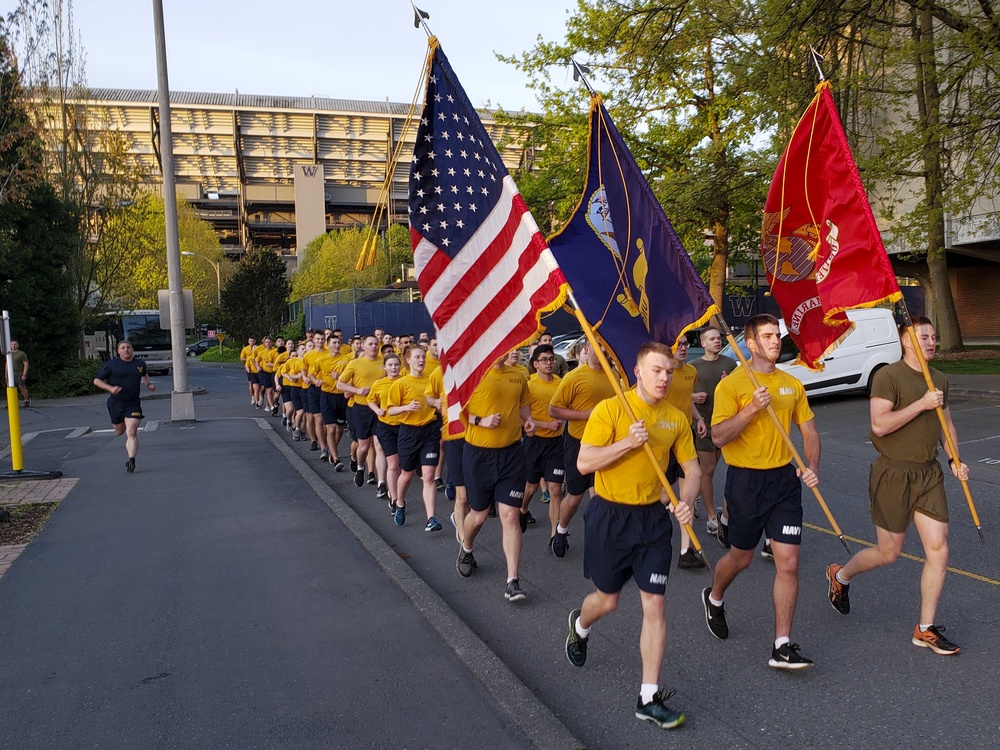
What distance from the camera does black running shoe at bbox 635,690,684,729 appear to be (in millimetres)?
4027

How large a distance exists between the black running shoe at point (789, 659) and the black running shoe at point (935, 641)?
70 centimetres

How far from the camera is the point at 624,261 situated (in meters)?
5.72

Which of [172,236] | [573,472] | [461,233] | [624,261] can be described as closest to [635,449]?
[624,261]

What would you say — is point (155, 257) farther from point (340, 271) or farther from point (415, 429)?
point (415, 429)

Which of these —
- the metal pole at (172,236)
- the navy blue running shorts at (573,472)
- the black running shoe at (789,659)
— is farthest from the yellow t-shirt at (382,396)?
the metal pole at (172,236)

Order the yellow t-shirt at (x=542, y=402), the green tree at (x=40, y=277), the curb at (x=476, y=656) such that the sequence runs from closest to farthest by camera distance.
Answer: the curb at (x=476, y=656) < the yellow t-shirt at (x=542, y=402) < the green tree at (x=40, y=277)

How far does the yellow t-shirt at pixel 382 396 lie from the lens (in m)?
8.74

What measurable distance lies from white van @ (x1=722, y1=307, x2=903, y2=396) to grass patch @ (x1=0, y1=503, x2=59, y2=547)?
449 inches

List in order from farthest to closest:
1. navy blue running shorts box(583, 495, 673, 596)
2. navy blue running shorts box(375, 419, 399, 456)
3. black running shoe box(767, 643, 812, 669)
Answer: navy blue running shorts box(375, 419, 399, 456), black running shoe box(767, 643, 812, 669), navy blue running shorts box(583, 495, 673, 596)

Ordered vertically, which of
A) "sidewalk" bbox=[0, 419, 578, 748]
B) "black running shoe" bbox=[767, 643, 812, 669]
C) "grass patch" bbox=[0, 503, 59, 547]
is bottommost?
"grass patch" bbox=[0, 503, 59, 547]

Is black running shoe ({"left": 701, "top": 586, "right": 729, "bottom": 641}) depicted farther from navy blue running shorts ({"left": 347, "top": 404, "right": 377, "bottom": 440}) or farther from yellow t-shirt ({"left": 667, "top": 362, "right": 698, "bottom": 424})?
navy blue running shorts ({"left": 347, "top": 404, "right": 377, "bottom": 440})

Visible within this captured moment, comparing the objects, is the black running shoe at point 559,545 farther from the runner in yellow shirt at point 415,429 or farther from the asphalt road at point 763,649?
the runner in yellow shirt at point 415,429

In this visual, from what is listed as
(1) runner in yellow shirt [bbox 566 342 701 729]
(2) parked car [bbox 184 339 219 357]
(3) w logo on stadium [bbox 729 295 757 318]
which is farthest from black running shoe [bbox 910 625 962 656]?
(2) parked car [bbox 184 339 219 357]

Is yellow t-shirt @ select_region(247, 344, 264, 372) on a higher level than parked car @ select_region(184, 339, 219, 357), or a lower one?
higher
